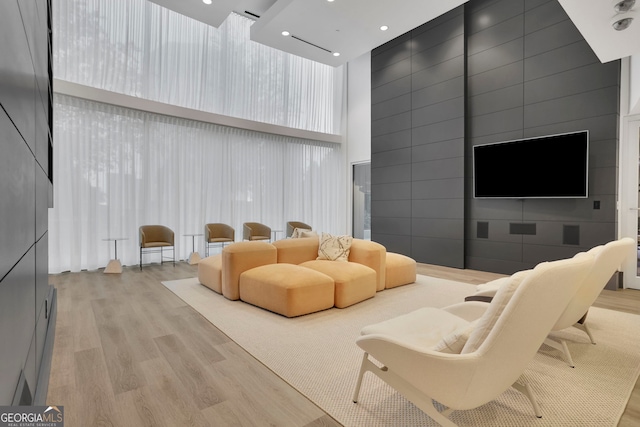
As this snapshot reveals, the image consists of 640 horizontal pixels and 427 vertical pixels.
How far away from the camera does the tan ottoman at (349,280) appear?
360 cm

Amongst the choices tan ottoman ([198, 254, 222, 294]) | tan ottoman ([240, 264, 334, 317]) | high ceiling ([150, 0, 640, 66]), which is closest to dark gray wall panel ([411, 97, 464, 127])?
high ceiling ([150, 0, 640, 66])

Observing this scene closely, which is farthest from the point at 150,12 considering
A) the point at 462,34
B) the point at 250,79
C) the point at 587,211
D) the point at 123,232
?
the point at 587,211

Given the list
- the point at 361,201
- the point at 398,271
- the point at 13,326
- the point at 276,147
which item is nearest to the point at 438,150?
the point at 398,271

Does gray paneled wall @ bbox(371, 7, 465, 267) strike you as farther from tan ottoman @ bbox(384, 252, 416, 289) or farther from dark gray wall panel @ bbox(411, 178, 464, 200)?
tan ottoman @ bbox(384, 252, 416, 289)

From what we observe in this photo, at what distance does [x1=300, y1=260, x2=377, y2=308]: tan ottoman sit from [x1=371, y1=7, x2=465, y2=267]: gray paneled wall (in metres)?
2.93

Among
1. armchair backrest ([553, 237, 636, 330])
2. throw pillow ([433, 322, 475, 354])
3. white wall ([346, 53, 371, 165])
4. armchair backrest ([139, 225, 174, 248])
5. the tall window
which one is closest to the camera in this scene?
throw pillow ([433, 322, 475, 354])

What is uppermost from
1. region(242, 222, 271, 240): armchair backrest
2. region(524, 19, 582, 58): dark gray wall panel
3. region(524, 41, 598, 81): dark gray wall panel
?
region(524, 19, 582, 58): dark gray wall panel

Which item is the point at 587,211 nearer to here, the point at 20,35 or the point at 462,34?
the point at 462,34

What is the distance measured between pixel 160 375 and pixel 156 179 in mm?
5146

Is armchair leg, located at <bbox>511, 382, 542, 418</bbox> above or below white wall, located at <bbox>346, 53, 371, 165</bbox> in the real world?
below

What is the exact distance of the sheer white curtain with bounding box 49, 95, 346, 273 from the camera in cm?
545

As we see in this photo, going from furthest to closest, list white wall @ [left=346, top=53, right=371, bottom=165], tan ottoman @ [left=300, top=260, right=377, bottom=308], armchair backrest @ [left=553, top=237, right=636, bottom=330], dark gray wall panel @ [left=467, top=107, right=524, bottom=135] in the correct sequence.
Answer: white wall @ [left=346, top=53, right=371, bottom=165] → dark gray wall panel @ [left=467, top=107, right=524, bottom=135] → tan ottoman @ [left=300, top=260, right=377, bottom=308] → armchair backrest @ [left=553, top=237, right=636, bottom=330]

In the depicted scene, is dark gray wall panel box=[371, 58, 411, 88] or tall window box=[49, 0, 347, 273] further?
dark gray wall panel box=[371, 58, 411, 88]

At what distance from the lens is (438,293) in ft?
14.0
